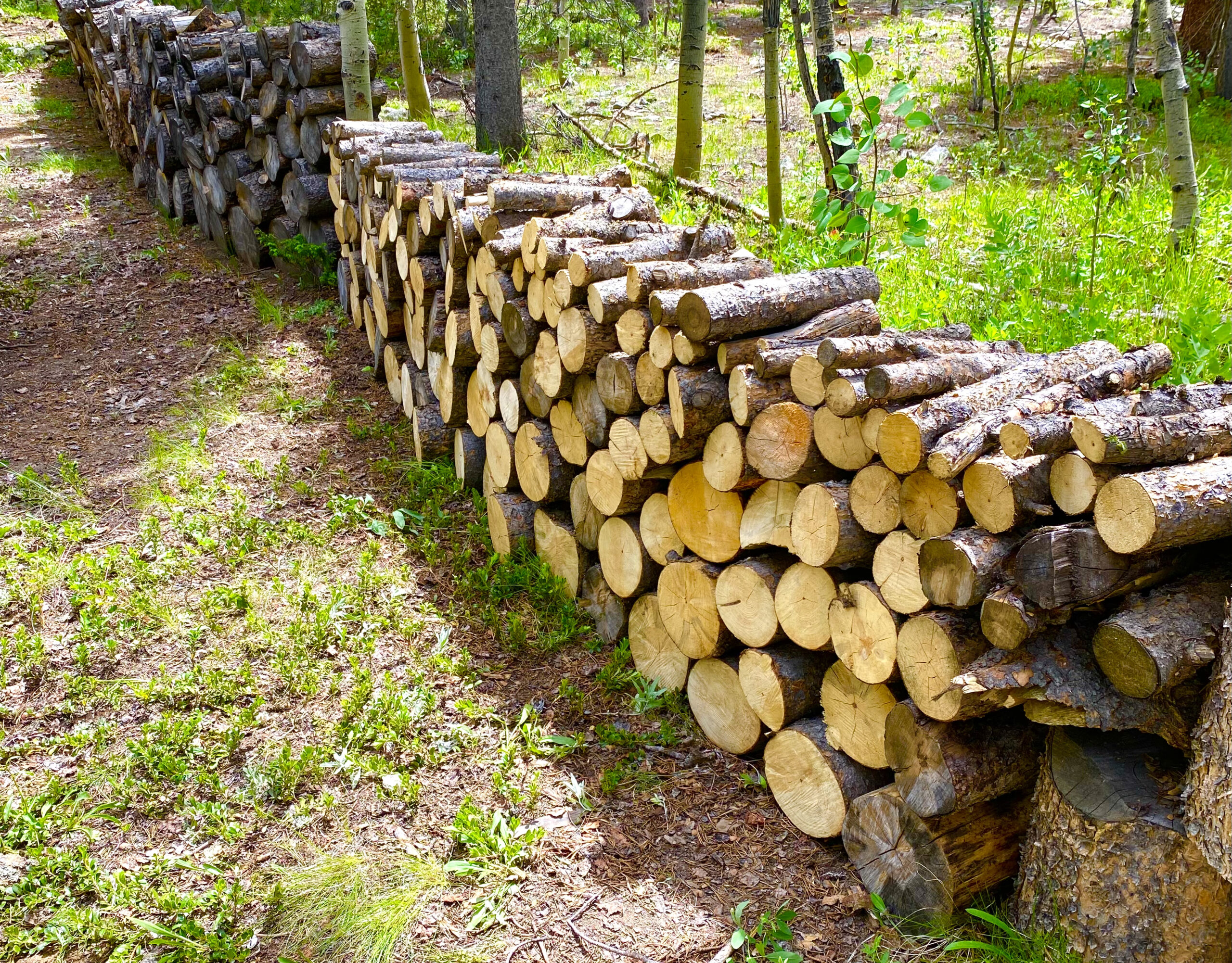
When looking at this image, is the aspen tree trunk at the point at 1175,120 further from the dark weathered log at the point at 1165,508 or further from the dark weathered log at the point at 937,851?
the dark weathered log at the point at 937,851

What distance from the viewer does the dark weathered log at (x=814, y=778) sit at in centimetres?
301

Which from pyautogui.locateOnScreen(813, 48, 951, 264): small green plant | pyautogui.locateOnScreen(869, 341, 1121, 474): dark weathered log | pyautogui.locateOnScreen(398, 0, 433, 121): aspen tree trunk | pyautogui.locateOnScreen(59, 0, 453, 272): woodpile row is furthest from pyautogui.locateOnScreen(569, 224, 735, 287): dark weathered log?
pyautogui.locateOnScreen(398, 0, 433, 121): aspen tree trunk

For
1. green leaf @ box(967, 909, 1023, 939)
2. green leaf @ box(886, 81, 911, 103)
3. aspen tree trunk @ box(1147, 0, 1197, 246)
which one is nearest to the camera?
green leaf @ box(967, 909, 1023, 939)

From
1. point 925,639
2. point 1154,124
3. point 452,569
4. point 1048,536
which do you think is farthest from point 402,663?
point 1154,124

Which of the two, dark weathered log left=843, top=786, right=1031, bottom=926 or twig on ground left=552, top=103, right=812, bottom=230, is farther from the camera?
twig on ground left=552, top=103, right=812, bottom=230

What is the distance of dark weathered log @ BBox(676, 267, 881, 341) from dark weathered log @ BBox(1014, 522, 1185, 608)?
1.26 m

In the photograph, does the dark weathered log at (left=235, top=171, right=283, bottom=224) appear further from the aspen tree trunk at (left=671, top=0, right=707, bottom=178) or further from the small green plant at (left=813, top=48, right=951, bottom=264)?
the small green plant at (left=813, top=48, right=951, bottom=264)

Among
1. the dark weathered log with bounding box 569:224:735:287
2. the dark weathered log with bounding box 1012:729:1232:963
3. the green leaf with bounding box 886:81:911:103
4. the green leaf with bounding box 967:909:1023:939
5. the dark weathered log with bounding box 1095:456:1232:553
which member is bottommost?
the green leaf with bounding box 967:909:1023:939

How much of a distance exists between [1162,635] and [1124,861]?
2.00ft

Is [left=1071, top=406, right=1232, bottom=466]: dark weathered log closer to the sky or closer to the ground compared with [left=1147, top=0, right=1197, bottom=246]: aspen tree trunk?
closer to the ground

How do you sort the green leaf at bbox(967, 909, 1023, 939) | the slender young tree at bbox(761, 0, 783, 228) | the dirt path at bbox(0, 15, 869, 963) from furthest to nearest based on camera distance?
the slender young tree at bbox(761, 0, 783, 228), the dirt path at bbox(0, 15, 869, 963), the green leaf at bbox(967, 909, 1023, 939)

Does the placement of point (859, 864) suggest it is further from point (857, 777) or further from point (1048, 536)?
point (1048, 536)

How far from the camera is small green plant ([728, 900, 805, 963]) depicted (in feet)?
8.81

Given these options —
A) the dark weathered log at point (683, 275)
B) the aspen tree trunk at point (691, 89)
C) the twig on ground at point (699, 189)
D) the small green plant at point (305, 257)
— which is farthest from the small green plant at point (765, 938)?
the aspen tree trunk at point (691, 89)
